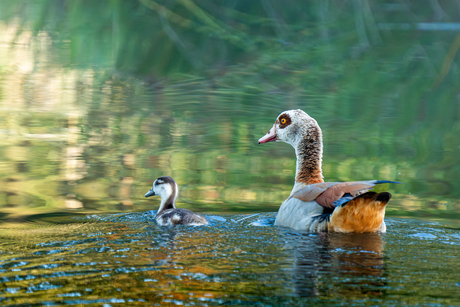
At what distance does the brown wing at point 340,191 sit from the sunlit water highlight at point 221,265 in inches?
16.6

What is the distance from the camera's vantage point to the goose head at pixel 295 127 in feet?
25.9

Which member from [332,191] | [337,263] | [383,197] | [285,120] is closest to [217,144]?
[285,120]

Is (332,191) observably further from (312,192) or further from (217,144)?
(217,144)

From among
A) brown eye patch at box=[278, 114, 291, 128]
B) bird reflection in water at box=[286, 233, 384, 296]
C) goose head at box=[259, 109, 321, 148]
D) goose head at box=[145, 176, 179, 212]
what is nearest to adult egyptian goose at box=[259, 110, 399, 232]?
bird reflection in water at box=[286, 233, 384, 296]

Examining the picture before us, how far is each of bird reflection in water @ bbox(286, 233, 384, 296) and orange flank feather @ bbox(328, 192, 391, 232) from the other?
0.29ft

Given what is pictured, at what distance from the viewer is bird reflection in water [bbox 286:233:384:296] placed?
420 cm

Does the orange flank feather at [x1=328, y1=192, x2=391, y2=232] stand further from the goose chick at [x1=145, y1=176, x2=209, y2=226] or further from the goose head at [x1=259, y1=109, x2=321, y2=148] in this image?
the goose head at [x1=259, y1=109, x2=321, y2=148]

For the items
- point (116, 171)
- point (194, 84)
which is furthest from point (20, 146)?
point (194, 84)

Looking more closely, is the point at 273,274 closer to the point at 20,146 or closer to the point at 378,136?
the point at 20,146

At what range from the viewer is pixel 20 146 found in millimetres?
11578

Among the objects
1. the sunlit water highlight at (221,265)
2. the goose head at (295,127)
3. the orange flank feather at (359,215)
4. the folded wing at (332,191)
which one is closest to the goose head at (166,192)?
the sunlit water highlight at (221,265)

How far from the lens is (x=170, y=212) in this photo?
6969 mm

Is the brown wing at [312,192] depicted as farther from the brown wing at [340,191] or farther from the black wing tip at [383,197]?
the black wing tip at [383,197]

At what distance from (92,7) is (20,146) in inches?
451
